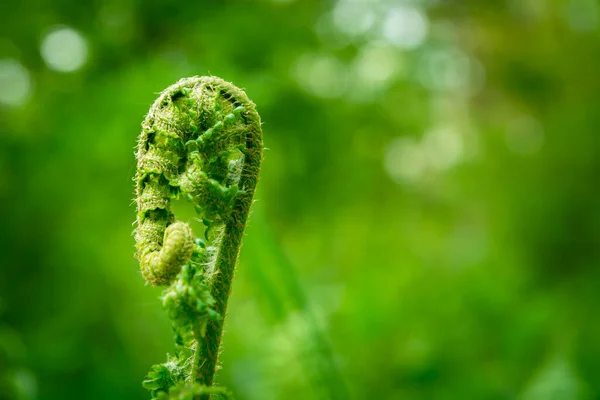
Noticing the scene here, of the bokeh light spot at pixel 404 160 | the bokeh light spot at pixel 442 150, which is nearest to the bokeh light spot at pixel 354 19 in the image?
the bokeh light spot at pixel 404 160

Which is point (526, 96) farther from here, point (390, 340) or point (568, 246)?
point (390, 340)

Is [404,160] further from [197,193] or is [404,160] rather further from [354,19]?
[197,193]

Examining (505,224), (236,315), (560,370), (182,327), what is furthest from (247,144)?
(505,224)

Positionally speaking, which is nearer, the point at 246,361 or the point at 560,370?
the point at 560,370

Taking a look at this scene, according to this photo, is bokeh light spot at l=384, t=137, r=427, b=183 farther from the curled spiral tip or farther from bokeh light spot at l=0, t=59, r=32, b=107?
the curled spiral tip

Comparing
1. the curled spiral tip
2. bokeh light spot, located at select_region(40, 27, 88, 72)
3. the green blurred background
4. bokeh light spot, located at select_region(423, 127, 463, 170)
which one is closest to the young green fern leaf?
the curled spiral tip

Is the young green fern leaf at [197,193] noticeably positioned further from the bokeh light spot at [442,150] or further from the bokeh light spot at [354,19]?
the bokeh light spot at [442,150]
